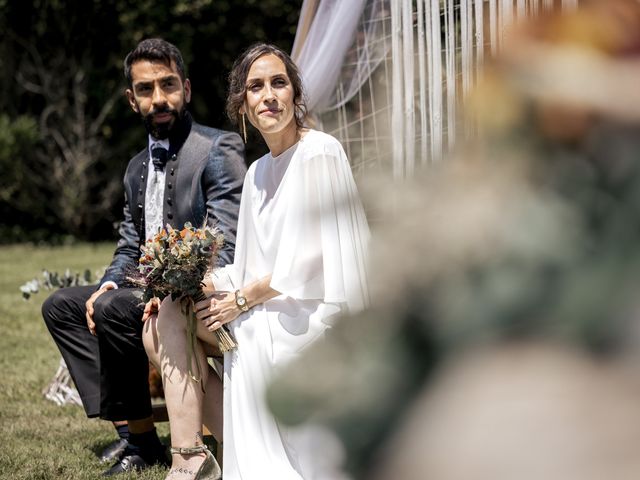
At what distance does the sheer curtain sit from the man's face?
66cm

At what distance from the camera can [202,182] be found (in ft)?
11.5

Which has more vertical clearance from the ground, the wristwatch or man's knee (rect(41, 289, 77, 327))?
the wristwatch

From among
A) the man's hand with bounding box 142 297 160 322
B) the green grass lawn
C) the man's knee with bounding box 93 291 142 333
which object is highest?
the man's hand with bounding box 142 297 160 322

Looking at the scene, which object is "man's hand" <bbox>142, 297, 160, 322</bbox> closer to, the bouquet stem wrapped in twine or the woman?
the woman

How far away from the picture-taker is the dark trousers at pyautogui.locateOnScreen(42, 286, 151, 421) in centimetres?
329

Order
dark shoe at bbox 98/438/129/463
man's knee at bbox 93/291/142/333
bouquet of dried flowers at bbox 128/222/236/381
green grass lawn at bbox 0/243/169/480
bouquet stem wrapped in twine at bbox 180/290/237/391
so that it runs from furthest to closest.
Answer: dark shoe at bbox 98/438/129/463, green grass lawn at bbox 0/243/169/480, man's knee at bbox 93/291/142/333, bouquet stem wrapped in twine at bbox 180/290/237/391, bouquet of dried flowers at bbox 128/222/236/381

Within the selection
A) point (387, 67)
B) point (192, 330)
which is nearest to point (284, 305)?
point (192, 330)

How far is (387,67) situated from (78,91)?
10718 mm

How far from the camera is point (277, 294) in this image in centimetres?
288

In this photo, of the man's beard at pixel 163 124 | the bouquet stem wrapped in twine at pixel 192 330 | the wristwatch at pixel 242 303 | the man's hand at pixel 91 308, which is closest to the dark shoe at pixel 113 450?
the man's hand at pixel 91 308

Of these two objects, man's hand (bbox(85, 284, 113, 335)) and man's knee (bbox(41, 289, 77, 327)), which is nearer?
man's hand (bbox(85, 284, 113, 335))

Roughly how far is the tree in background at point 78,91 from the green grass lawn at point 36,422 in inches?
247

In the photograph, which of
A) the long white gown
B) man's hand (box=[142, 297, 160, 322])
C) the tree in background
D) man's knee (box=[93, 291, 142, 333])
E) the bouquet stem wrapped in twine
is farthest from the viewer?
the tree in background

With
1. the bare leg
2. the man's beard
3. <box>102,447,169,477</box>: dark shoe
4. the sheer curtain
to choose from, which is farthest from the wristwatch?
the man's beard
